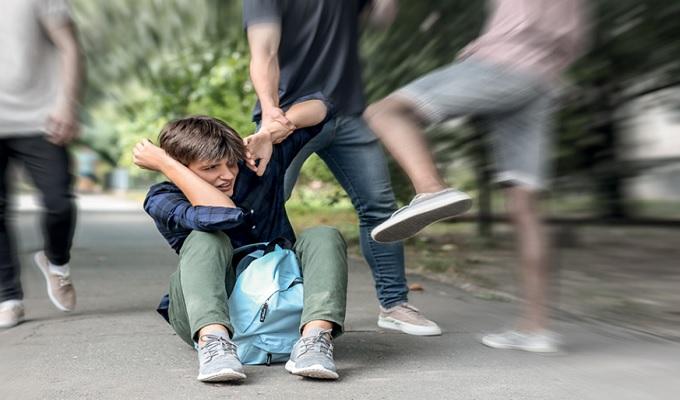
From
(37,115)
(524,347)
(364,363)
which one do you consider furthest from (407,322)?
(37,115)

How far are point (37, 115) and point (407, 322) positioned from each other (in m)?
2.06

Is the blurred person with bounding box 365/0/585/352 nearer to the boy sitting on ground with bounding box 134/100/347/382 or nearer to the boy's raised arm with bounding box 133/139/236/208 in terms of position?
the boy sitting on ground with bounding box 134/100/347/382

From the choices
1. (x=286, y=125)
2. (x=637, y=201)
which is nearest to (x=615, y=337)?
(x=286, y=125)

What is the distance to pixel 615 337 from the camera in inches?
179

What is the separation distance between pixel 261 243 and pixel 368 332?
957 mm

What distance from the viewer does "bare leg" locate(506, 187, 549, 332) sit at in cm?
397

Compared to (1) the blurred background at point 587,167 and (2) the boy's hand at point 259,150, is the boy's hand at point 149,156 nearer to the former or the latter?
(2) the boy's hand at point 259,150

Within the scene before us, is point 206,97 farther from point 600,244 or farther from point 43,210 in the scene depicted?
point 43,210

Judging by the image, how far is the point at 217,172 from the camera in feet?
12.1

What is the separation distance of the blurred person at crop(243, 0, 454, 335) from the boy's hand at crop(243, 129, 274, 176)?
18.5 inches

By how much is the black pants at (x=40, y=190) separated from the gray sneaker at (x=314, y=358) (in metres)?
1.92

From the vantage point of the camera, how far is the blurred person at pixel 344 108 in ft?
14.5

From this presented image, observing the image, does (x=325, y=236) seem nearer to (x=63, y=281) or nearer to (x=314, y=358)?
(x=314, y=358)

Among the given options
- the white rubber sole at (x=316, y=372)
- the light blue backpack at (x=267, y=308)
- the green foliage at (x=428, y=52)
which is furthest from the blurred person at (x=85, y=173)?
the white rubber sole at (x=316, y=372)
